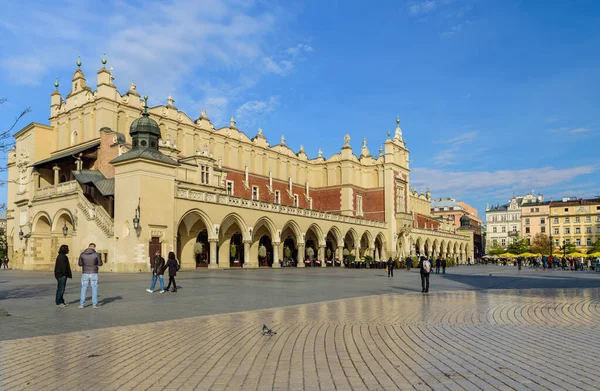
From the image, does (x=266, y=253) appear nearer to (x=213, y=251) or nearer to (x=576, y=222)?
(x=213, y=251)

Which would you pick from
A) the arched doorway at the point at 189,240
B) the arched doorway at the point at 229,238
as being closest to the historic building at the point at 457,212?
the arched doorway at the point at 229,238

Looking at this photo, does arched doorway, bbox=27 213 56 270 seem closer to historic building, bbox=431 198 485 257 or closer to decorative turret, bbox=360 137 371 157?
decorative turret, bbox=360 137 371 157

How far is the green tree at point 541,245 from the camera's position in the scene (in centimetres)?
10044

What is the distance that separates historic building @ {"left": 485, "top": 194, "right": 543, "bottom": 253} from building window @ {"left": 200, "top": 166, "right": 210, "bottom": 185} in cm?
9566

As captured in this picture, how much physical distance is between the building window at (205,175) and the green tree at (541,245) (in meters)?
78.6

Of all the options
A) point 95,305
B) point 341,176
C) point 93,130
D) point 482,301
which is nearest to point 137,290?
point 95,305

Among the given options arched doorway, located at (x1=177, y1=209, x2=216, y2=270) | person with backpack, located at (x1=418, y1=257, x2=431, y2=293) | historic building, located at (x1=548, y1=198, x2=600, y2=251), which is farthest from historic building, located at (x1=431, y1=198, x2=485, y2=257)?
person with backpack, located at (x1=418, y1=257, x2=431, y2=293)

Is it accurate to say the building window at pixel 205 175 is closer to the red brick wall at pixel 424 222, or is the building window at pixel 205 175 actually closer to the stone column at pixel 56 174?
the stone column at pixel 56 174

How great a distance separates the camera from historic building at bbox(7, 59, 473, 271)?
32.6 m

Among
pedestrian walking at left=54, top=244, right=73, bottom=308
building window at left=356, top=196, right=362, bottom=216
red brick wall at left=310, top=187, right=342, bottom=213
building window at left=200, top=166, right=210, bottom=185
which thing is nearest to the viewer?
pedestrian walking at left=54, top=244, right=73, bottom=308

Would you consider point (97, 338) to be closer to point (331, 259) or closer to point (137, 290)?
point (137, 290)

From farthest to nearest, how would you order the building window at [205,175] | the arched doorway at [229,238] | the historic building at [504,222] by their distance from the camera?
the historic building at [504,222]
the building window at [205,175]
the arched doorway at [229,238]

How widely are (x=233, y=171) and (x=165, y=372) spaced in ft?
150

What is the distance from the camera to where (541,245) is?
102 meters
